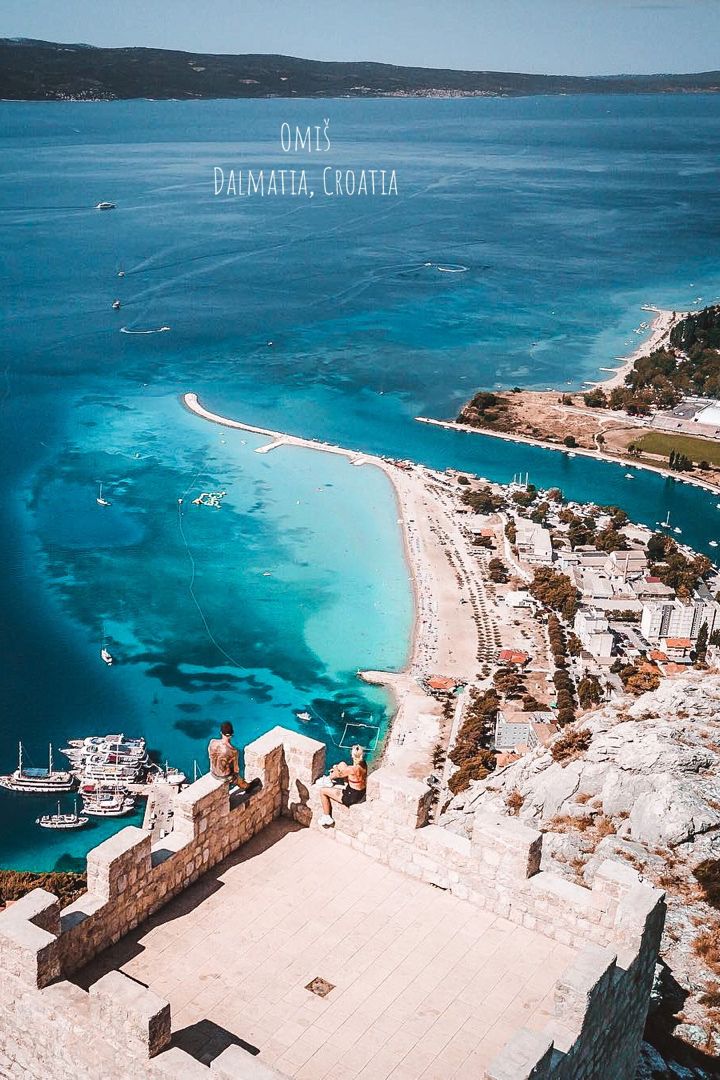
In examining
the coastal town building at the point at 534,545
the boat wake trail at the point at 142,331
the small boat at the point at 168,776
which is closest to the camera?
the small boat at the point at 168,776

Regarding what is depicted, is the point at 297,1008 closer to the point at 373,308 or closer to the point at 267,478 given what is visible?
the point at 267,478

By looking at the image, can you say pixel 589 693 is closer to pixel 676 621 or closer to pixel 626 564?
pixel 676 621

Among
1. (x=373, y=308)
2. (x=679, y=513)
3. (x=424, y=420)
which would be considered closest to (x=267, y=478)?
(x=424, y=420)

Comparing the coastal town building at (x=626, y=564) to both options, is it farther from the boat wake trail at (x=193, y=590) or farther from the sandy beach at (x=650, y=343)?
the sandy beach at (x=650, y=343)

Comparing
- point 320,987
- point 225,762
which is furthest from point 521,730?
point 320,987

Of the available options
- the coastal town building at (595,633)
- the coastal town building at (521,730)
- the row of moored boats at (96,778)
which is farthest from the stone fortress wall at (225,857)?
the coastal town building at (595,633)

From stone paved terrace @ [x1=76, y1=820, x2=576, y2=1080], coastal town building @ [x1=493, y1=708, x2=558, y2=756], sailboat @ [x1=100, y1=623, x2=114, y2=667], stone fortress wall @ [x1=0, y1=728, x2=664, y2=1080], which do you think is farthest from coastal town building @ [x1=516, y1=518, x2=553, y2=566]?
stone paved terrace @ [x1=76, y1=820, x2=576, y2=1080]

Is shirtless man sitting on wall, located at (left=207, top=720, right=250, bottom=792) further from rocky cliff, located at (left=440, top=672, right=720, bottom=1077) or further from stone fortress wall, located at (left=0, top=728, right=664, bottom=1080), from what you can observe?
rocky cliff, located at (left=440, top=672, right=720, bottom=1077)
